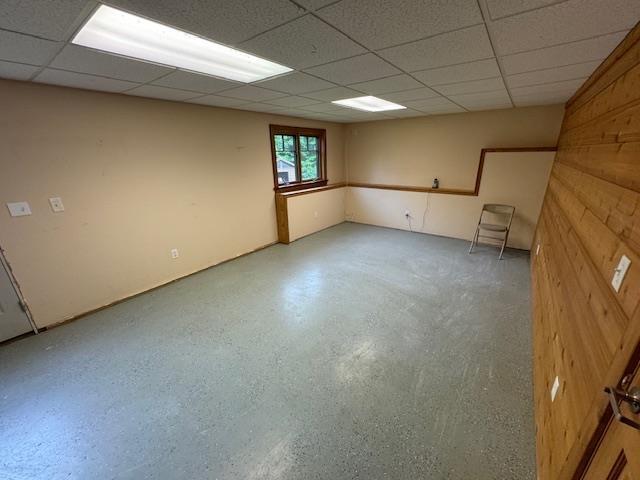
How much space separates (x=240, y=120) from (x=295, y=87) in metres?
1.56

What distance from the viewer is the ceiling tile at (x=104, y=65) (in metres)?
1.56

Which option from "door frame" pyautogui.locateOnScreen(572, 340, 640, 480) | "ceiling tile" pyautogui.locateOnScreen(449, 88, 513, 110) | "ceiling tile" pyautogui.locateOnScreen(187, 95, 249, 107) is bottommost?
"door frame" pyautogui.locateOnScreen(572, 340, 640, 480)

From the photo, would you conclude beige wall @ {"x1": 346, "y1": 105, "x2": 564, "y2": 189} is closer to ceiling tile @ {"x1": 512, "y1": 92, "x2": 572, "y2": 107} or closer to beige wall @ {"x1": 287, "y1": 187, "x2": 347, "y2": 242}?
→ ceiling tile @ {"x1": 512, "y1": 92, "x2": 572, "y2": 107}

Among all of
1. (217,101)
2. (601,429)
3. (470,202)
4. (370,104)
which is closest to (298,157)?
(370,104)

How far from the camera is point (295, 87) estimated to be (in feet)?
8.01

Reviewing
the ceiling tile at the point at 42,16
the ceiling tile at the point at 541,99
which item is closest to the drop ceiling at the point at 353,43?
the ceiling tile at the point at 42,16

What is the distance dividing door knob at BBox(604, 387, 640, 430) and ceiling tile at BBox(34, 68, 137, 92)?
126 inches

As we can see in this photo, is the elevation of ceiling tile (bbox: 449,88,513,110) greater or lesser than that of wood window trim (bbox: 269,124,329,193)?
greater

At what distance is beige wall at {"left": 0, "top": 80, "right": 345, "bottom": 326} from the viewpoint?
219cm

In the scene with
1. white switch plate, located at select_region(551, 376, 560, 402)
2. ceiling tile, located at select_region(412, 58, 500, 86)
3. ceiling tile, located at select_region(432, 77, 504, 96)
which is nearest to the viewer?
white switch plate, located at select_region(551, 376, 560, 402)

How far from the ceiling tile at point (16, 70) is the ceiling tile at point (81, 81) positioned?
56 mm

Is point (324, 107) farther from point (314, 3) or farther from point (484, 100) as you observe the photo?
point (314, 3)

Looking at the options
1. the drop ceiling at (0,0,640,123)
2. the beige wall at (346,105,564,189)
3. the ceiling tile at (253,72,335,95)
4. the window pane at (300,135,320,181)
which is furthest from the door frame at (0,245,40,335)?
the beige wall at (346,105,564,189)

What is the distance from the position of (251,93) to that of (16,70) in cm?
167
